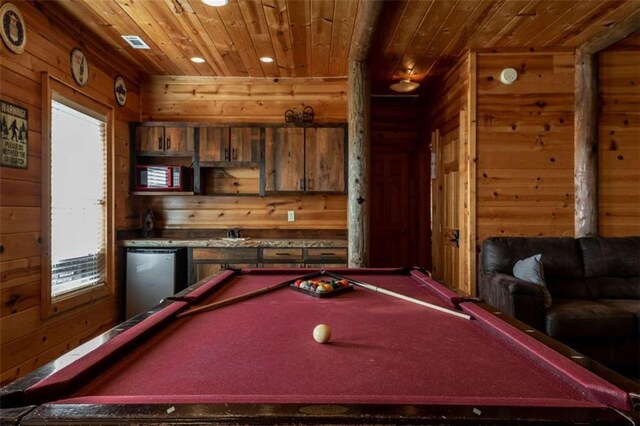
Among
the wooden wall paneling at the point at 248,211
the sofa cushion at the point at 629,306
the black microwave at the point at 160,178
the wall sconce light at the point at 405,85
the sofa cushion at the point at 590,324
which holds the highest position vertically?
the wall sconce light at the point at 405,85

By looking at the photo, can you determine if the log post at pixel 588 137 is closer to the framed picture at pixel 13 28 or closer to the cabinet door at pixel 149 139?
the cabinet door at pixel 149 139

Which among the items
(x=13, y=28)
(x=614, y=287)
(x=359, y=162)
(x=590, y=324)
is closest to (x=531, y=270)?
(x=590, y=324)

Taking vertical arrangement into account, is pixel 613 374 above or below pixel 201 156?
below

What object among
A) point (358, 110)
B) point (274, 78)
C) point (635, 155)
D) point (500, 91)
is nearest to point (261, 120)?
point (274, 78)

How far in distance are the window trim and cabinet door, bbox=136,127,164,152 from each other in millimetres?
394

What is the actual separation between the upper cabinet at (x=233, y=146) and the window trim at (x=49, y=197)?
0.96 m

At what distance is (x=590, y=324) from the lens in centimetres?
255

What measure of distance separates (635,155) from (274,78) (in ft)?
12.6

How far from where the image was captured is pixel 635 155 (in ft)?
12.0

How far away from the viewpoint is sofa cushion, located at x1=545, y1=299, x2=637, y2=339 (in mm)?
2551

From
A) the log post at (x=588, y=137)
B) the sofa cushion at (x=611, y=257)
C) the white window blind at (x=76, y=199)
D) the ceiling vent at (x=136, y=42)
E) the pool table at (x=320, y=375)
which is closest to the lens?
the pool table at (x=320, y=375)

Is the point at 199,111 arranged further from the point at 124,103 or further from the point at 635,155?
the point at 635,155

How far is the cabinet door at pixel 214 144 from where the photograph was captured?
412cm

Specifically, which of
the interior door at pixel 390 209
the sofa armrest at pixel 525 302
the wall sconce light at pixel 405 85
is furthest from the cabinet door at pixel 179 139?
the sofa armrest at pixel 525 302
